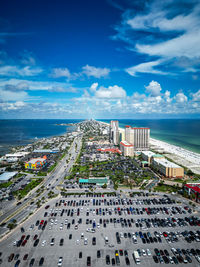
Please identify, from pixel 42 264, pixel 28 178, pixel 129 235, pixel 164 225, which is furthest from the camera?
pixel 28 178

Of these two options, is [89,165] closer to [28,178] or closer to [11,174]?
[28,178]

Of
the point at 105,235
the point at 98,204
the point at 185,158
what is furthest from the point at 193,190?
the point at 185,158

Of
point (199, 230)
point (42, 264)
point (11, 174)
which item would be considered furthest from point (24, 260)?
point (11, 174)

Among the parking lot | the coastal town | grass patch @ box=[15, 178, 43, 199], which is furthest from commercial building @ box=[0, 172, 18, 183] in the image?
the parking lot

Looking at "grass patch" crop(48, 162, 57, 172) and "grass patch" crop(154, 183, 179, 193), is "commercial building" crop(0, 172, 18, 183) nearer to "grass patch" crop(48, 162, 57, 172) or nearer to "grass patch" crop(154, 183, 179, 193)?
"grass patch" crop(48, 162, 57, 172)

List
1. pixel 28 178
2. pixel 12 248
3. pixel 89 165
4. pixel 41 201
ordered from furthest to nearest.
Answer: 1. pixel 89 165
2. pixel 28 178
3. pixel 41 201
4. pixel 12 248

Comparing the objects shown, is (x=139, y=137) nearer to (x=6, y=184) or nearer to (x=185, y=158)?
(x=185, y=158)
